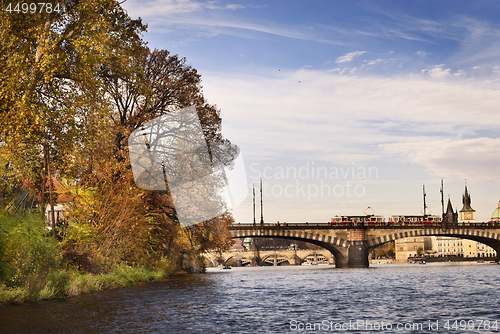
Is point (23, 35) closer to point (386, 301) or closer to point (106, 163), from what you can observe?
point (106, 163)

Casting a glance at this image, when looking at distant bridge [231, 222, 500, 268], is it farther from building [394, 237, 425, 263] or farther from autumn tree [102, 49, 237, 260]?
building [394, 237, 425, 263]

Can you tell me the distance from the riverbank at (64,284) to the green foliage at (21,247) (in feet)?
1.20

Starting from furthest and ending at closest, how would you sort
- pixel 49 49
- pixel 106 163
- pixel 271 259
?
pixel 271 259 → pixel 106 163 → pixel 49 49

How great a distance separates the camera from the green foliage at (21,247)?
17578 millimetres

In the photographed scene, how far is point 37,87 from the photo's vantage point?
21375mm

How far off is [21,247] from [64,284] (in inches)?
126

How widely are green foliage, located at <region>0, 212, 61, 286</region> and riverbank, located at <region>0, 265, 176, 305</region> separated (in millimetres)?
365

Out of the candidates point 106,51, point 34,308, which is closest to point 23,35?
point 106,51

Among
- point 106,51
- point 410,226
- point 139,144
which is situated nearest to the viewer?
point 106,51

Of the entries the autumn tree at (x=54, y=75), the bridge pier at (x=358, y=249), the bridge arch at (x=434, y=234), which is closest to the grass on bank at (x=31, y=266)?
the autumn tree at (x=54, y=75)

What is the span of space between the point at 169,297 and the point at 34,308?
6.75 m

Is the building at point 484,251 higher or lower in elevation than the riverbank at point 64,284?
lower

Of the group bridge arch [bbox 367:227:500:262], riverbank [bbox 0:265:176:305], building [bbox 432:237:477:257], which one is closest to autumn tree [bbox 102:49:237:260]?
riverbank [bbox 0:265:176:305]

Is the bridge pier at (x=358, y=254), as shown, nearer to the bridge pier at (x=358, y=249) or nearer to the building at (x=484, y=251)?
the bridge pier at (x=358, y=249)
